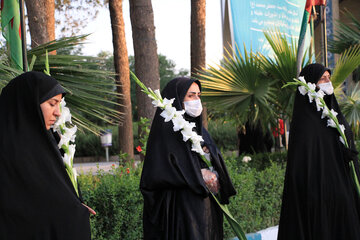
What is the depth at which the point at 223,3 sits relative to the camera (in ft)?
26.4

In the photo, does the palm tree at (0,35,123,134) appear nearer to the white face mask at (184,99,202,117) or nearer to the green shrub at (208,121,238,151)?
the white face mask at (184,99,202,117)

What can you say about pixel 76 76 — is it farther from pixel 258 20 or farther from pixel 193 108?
pixel 258 20

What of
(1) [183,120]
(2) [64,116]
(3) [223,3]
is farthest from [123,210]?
(3) [223,3]

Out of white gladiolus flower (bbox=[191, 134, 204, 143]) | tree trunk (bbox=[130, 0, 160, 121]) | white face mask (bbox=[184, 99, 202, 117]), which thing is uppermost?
tree trunk (bbox=[130, 0, 160, 121])

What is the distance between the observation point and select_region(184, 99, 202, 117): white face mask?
12.0ft

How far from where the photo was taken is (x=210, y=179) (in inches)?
141

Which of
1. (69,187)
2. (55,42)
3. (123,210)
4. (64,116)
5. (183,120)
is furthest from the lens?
(123,210)

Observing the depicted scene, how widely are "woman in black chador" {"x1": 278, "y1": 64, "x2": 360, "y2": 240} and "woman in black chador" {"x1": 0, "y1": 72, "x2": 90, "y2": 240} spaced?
7.87 ft

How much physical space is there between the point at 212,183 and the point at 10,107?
1658 millimetres

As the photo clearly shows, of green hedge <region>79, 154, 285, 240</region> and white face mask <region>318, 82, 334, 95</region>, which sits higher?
white face mask <region>318, 82, 334, 95</region>

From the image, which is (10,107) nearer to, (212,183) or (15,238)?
(15,238)

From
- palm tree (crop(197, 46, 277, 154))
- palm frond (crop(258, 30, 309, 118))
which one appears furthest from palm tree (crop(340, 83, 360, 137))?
palm tree (crop(197, 46, 277, 154))

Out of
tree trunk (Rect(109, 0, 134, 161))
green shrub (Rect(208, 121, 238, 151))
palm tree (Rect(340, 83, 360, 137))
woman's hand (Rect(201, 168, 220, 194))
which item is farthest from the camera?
green shrub (Rect(208, 121, 238, 151))

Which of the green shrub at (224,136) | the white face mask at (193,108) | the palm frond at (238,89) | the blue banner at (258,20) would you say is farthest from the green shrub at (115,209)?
the green shrub at (224,136)
